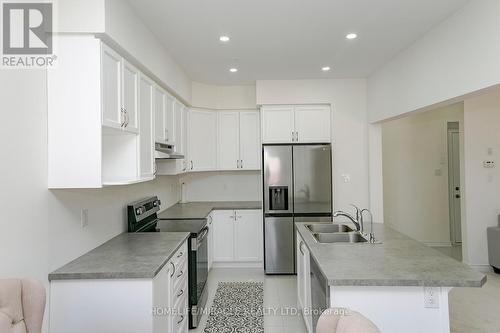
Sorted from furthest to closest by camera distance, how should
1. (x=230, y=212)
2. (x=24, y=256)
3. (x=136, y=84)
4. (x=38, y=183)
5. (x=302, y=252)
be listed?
(x=230, y=212), (x=302, y=252), (x=136, y=84), (x=38, y=183), (x=24, y=256)

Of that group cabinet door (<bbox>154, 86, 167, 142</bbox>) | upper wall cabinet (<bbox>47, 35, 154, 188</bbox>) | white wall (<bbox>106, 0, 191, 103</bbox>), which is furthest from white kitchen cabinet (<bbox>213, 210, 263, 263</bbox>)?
upper wall cabinet (<bbox>47, 35, 154, 188</bbox>)

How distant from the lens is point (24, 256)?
1.68 m

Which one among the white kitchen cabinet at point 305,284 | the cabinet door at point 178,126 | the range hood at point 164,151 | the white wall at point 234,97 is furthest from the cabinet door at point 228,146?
the white kitchen cabinet at point 305,284

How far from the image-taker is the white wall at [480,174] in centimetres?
431

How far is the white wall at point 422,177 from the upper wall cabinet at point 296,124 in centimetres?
187

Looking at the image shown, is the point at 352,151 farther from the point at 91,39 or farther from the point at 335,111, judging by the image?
the point at 91,39

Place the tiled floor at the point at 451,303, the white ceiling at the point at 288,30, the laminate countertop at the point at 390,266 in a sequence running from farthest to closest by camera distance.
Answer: the tiled floor at the point at 451,303
the white ceiling at the point at 288,30
the laminate countertop at the point at 390,266

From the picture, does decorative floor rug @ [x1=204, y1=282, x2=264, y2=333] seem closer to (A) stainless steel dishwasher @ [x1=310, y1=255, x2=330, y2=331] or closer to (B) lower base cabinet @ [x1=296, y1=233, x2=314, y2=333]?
(B) lower base cabinet @ [x1=296, y1=233, x2=314, y2=333]

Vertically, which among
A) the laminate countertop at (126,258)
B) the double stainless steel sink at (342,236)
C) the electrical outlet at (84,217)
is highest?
the electrical outlet at (84,217)

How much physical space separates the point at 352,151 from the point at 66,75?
361cm

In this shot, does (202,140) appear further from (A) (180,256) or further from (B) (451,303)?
(B) (451,303)

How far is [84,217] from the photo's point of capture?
2.27 meters

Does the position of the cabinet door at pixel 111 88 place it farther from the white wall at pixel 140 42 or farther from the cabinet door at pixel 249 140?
the cabinet door at pixel 249 140

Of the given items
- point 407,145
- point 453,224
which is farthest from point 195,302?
point 453,224
